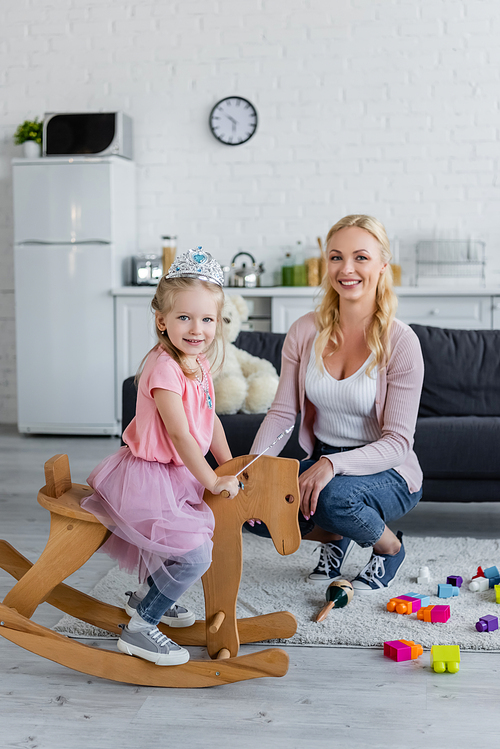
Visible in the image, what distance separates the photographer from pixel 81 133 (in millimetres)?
4590

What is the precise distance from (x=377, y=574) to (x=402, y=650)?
41 cm

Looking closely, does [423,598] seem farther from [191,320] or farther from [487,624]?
[191,320]

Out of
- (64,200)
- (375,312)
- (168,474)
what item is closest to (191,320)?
(168,474)

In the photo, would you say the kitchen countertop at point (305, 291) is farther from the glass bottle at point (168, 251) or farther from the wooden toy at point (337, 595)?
the wooden toy at point (337, 595)

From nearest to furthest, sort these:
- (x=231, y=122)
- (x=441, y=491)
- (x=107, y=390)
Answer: (x=441, y=491) < (x=107, y=390) < (x=231, y=122)

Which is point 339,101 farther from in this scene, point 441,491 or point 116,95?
point 441,491

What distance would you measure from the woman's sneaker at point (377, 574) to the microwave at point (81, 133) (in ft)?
10.8

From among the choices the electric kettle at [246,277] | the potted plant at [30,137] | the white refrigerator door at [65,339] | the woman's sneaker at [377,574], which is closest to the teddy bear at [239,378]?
the woman's sneaker at [377,574]

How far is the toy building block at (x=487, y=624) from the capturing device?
1890mm

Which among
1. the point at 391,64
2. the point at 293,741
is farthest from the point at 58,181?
the point at 293,741

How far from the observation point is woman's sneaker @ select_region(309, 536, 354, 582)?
7.33 feet

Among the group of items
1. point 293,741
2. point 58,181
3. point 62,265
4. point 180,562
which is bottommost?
point 293,741

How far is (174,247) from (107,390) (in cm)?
101

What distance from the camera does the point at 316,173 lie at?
490 cm
